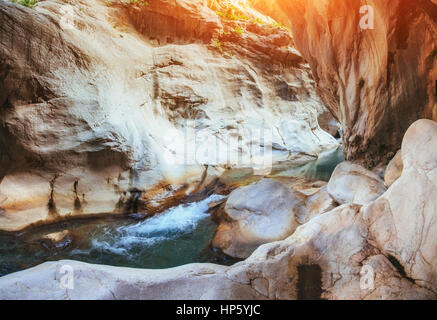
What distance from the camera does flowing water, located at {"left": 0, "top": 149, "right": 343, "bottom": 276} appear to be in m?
4.62

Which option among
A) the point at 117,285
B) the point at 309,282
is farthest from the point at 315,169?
the point at 117,285

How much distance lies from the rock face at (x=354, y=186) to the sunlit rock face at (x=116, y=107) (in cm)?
459

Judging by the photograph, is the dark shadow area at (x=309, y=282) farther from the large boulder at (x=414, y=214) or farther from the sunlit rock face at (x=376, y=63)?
the sunlit rock face at (x=376, y=63)

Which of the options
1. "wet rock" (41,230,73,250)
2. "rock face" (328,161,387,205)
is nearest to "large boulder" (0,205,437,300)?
"rock face" (328,161,387,205)

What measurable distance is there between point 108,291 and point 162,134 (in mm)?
7155

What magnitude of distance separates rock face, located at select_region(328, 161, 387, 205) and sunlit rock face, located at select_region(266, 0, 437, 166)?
1.98m

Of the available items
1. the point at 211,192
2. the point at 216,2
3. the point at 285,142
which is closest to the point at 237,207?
the point at 211,192

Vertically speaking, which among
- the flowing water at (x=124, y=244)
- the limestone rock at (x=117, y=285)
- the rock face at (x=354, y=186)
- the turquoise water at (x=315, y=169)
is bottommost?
the flowing water at (x=124, y=244)

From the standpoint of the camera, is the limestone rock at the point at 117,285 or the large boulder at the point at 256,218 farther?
the large boulder at the point at 256,218

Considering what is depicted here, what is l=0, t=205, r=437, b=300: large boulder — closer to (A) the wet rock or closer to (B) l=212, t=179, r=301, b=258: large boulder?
(B) l=212, t=179, r=301, b=258: large boulder

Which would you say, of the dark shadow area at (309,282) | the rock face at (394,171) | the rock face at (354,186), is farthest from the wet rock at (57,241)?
the rock face at (394,171)

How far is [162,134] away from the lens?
9.21 m

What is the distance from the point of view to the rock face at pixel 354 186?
12.6 feet
